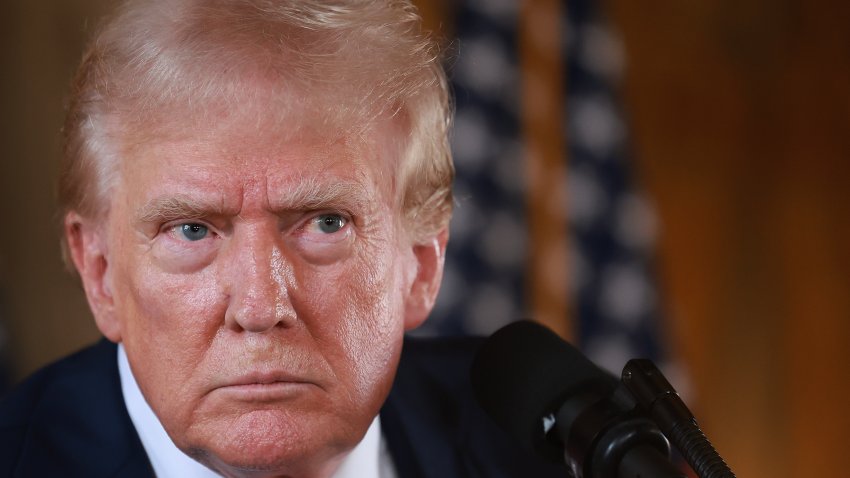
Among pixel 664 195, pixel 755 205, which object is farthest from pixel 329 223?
pixel 755 205

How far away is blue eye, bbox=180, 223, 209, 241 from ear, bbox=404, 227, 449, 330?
0.32 metres

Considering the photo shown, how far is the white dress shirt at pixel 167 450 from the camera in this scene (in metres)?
1.30

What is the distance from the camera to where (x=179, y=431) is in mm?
1175

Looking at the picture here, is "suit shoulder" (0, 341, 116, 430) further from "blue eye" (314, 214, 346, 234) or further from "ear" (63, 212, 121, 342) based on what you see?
"blue eye" (314, 214, 346, 234)

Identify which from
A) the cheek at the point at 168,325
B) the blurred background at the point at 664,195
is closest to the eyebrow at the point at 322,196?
the cheek at the point at 168,325

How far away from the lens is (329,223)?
120 centimetres

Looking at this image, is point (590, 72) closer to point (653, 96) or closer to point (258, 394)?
point (653, 96)

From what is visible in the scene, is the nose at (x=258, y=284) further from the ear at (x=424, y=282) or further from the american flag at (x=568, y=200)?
the american flag at (x=568, y=200)

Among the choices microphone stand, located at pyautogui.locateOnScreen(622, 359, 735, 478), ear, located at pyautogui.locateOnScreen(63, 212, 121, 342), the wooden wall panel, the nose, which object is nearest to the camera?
microphone stand, located at pyautogui.locateOnScreen(622, 359, 735, 478)

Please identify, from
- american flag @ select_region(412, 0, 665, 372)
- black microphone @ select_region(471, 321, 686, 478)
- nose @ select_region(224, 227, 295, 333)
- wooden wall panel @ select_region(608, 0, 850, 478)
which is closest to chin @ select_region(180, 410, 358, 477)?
nose @ select_region(224, 227, 295, 333)

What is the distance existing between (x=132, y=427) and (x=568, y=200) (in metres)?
2.43

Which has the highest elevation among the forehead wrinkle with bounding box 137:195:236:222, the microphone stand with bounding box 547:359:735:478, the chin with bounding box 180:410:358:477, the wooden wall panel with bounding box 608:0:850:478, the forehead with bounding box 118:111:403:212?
the forehead with bounding box 118:111:403:212

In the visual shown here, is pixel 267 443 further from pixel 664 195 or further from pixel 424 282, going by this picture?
pixel 664 195

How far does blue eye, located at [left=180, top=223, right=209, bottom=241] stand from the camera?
115 centimetres
